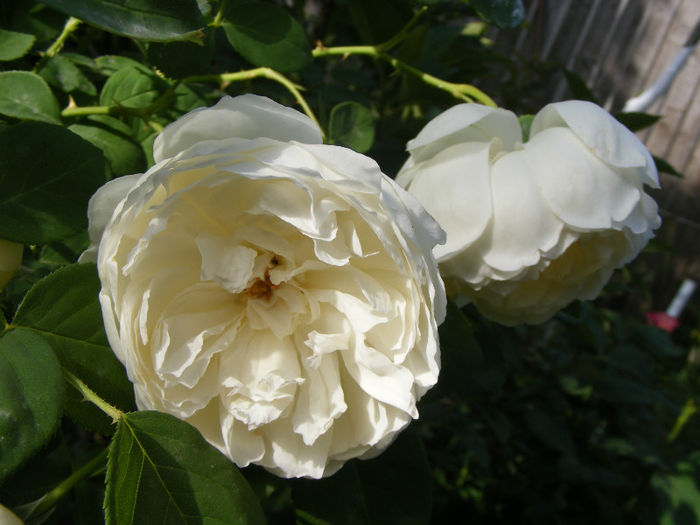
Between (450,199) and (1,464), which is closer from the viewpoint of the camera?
(1,464)

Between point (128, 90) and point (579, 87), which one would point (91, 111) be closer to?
point (128, 90)

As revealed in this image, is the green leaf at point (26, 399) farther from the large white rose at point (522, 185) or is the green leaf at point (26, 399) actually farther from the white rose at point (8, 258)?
the large white rose at point (522, 185)

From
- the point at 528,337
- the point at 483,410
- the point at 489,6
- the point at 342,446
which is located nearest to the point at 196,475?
the point at 342,446

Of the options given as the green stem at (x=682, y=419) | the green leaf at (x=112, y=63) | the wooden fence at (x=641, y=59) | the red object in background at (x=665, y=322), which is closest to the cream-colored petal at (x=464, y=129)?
the green leaf at (x=112, y=63)

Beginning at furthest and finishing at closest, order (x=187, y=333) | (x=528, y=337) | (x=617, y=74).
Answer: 1. (x=617, y=74)
2. (x=528, y=337)
3. (x=187, y=333)

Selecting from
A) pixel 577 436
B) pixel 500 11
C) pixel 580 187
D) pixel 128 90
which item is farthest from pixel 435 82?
pixel 577 436

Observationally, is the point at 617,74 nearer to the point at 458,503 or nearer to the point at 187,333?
the point at 458,503

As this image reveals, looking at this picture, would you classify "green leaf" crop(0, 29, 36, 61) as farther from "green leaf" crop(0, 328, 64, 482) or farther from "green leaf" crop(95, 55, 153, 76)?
"green leaf" crop(0, 328, 64, 482)
